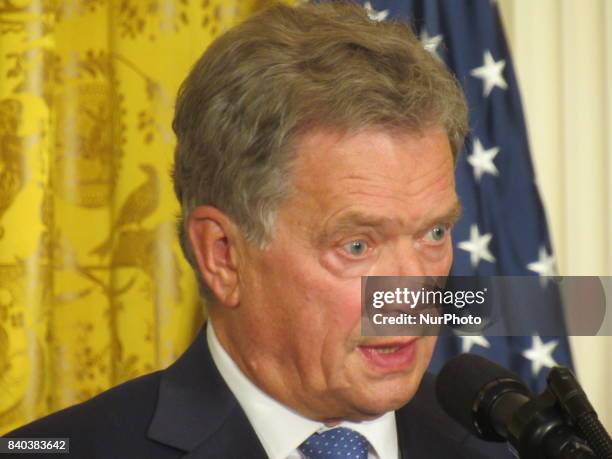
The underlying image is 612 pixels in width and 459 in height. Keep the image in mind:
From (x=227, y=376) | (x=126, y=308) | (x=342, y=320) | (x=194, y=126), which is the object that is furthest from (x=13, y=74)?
(x=342, y=320)

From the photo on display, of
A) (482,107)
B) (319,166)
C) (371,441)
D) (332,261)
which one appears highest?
(482,107)

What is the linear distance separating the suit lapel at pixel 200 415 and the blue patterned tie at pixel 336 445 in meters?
0.07

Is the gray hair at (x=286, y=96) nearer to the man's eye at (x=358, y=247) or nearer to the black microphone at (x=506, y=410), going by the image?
the man's eye at (x=358, y=247)

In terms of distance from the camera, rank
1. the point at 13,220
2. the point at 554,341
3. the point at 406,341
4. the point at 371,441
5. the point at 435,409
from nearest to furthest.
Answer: the point at 406,341 → the point at 371,441 → the point at 435,409 → the point at 13,220 → the point at 554,341

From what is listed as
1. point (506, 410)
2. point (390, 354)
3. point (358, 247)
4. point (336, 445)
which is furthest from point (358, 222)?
point (506, 410)

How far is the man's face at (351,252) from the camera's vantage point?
1.53 meters

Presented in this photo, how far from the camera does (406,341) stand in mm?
1520

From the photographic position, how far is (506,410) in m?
1.13

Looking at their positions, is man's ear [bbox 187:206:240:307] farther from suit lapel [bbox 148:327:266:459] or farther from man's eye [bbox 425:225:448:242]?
man's eye [bbox 425:225:448:242]

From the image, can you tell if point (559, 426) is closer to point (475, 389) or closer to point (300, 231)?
point (475, 389)

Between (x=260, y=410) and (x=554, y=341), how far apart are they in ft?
3.90

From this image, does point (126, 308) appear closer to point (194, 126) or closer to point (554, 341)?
point (194, 126)

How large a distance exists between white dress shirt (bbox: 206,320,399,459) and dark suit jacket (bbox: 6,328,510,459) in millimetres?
17

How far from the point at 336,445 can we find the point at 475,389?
0.48 m
